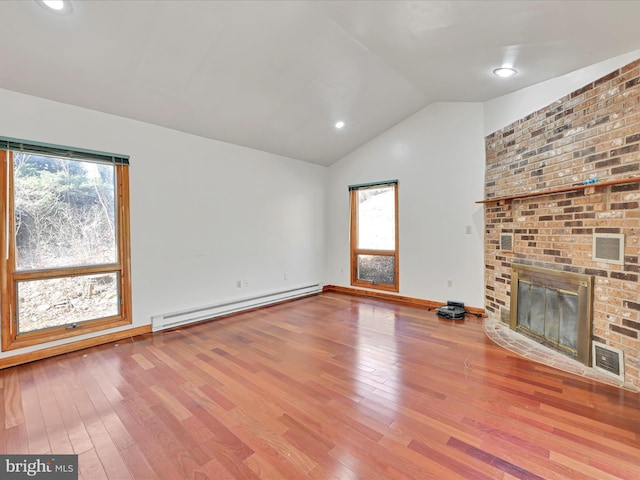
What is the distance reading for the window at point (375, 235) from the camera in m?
5.05

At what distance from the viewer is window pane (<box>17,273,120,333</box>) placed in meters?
2.78

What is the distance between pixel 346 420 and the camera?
74.7 inches

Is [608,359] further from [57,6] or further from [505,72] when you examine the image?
[57,6]

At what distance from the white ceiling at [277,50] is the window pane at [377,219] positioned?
1774mm

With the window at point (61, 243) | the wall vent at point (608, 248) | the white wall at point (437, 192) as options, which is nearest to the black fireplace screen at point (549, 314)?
the wall vent at point (608, 248)

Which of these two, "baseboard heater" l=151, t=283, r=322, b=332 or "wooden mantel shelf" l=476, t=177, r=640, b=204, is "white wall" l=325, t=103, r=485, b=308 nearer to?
"wooden mantel shelf" l=476, t=177, r=640, b=204

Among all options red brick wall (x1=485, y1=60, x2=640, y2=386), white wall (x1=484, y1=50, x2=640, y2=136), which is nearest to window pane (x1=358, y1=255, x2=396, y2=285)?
red brick wall (x1=485, y1=60, x2=640, y2=386)

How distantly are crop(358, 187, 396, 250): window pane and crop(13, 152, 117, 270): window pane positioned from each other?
373 centimetres

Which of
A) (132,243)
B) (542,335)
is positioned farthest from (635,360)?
(132,243)

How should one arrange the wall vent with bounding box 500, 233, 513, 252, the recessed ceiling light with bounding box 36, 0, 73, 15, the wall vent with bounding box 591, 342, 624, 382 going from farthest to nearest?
the wall vent with bounding box 500, 233, 513, 252 < the wall vent with bounding box 591, 342, 624, 382 < the recessed ceiling light with bounding box 36, 0, 73, 15

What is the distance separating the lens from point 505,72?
3.06 metres

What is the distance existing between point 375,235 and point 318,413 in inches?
145

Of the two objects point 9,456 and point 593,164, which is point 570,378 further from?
point 9,456

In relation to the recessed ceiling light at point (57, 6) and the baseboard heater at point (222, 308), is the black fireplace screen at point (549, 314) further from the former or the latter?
the recessed ceiling light at point (57, 6)
